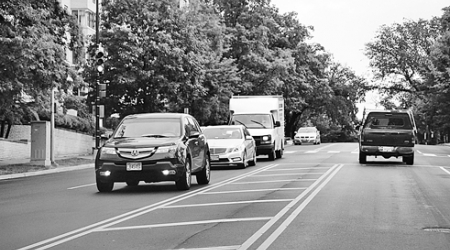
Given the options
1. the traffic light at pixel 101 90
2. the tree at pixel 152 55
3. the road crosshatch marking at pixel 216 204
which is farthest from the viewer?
the tree at pixel 152 55

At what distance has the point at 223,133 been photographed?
2578 centimetres

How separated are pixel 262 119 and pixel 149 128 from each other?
15749mm

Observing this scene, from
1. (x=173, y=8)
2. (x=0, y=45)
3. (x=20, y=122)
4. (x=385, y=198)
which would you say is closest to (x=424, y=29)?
(x=173, y=8)

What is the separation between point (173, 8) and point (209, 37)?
8.86 m

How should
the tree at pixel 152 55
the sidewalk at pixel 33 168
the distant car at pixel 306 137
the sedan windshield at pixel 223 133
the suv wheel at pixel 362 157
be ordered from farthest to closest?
the distant car at pixel 306 137 → the tree at pixel 152 55 → the suv wheel at pixel 362 157 → the sedan windshield at pixel 223 133 → the sidewalk at pixel 33 168

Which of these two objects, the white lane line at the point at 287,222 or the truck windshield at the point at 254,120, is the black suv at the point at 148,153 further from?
the truck windshield at the point at 254,120

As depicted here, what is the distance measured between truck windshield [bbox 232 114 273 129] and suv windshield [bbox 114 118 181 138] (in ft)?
49.4

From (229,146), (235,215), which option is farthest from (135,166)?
(229,146)

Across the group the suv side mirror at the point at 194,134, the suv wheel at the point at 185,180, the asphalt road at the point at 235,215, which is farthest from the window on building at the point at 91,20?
the suv wheel at the point at 185,180

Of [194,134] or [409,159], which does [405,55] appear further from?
[194,134]

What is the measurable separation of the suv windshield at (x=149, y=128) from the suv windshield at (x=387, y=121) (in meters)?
13.1

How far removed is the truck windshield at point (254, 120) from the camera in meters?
31.8

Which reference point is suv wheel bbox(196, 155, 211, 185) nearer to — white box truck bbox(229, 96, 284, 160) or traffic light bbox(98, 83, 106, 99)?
white box truck bbox(229, 96, 284, 160)

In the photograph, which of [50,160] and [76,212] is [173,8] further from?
[76,212]
